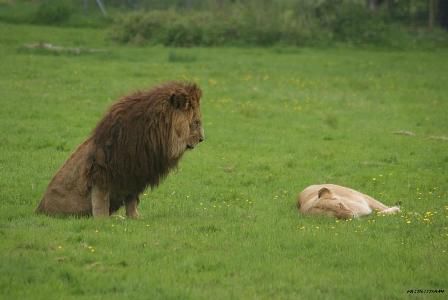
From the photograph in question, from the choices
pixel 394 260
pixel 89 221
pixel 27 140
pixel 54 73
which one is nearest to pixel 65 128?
pixel 27 140

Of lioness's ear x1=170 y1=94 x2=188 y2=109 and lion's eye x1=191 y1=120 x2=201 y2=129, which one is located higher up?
lioness's ear x1=170 y1=94 x2=188 y2=109

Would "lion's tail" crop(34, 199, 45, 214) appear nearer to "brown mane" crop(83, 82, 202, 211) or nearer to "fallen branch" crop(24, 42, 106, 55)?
"brown mane" crop(83, 82, 202, 211)

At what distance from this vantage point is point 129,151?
34.3 feet

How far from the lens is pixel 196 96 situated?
10742 millimetres

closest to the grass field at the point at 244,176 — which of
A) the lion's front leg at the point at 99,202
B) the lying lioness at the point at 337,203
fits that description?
the lying lioness at the point at 337,203

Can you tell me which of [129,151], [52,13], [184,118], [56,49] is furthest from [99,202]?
[52,13]

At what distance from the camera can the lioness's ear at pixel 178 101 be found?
34.7ft

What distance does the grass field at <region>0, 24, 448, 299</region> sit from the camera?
8234mm

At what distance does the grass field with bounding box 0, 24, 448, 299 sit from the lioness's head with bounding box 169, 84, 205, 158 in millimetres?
968

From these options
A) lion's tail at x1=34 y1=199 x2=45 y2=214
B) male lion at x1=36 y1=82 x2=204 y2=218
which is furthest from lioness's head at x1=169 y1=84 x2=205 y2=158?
lion's tail at x1=34 y1=199 x2=45 y2=214

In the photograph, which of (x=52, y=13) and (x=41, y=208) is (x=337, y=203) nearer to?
(x=41, y=208)

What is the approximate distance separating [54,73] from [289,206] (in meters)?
14.9

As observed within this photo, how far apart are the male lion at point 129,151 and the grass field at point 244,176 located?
→ 1.45 ft

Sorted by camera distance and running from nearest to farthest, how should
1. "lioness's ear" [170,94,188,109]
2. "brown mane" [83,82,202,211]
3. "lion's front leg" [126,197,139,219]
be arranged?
"brown mane" [83,82,202,211] < "lioness's ear" [170,94,188,109] < "lion's front leg" [126,197,139,219]
